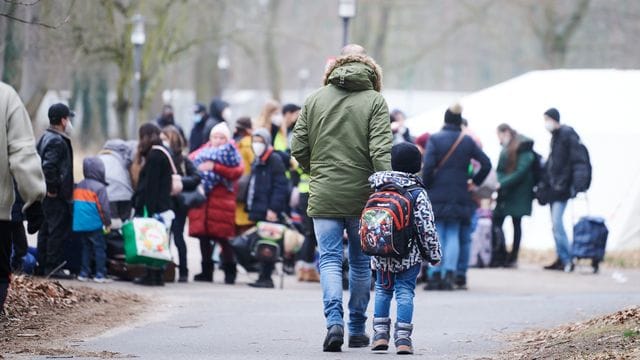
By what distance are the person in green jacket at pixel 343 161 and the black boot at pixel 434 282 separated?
618 centimetres


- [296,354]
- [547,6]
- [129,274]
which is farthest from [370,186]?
[547,6]

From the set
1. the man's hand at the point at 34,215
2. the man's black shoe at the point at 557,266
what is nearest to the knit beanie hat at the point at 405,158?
the man's hand at the point at 34,215

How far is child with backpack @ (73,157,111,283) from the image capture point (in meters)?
14.9

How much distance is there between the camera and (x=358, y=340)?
10.2 m

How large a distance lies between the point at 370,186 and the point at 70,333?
2591 millimetres

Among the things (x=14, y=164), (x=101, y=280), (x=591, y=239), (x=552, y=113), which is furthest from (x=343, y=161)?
(x=591, y=239)

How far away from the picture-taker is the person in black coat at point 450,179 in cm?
1585

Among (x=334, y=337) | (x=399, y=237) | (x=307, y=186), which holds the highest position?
(x=307, y=186)

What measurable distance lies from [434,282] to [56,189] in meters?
4.41

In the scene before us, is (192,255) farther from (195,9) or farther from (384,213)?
(195,9)

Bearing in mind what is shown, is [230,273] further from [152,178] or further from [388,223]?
[388,223]

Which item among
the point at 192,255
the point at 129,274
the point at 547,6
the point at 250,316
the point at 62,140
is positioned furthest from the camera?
the point at 547,6

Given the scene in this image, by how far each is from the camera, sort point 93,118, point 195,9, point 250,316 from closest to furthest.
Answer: point 250,316 < point 195,9 < point 93,118

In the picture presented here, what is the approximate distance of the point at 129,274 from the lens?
1569 centimetres
